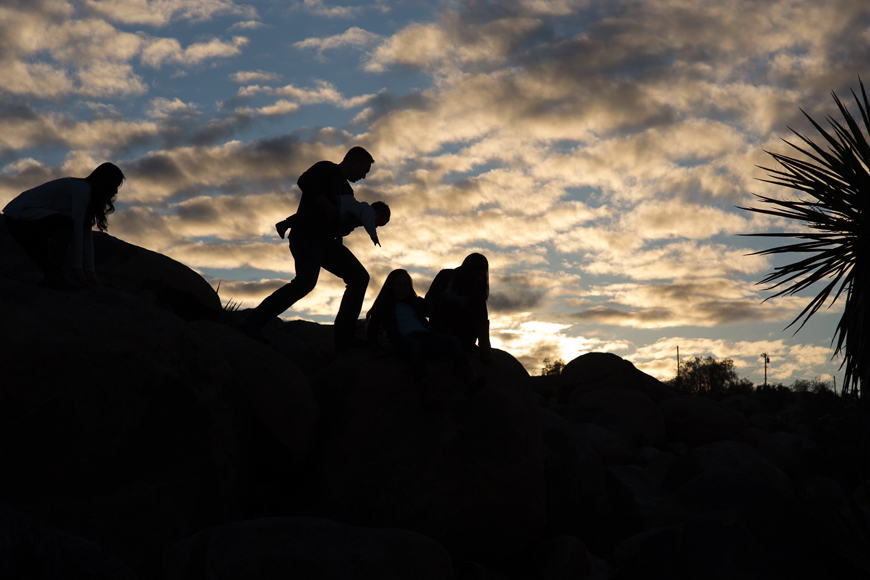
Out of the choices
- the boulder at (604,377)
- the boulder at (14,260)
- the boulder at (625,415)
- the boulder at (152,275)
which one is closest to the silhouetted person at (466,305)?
the boulder at (152,275)

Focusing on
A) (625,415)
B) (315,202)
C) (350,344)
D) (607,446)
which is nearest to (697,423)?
(625,415)

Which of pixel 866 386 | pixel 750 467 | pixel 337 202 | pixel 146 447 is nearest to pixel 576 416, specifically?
pixel 750 467

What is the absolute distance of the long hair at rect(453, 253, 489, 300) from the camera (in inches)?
303

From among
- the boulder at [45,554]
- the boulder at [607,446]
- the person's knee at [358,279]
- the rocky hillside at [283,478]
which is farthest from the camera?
the boulder at [607,446]

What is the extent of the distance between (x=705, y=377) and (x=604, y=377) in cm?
3733

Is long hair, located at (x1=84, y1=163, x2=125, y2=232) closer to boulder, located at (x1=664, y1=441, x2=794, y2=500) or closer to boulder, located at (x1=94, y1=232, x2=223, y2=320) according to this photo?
boulder, located at (x1=94, y1=232, x2=223, y2=320)

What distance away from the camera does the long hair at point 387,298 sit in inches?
289

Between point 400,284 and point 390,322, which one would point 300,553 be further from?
point 400,284

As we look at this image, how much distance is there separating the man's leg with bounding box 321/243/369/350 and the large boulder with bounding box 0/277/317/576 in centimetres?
176

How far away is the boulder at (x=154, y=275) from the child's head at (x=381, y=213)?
6.25 metres

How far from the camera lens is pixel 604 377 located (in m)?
24.1

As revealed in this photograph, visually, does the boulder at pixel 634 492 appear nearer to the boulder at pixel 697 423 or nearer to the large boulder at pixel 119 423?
the large boulder at pixel 119 423

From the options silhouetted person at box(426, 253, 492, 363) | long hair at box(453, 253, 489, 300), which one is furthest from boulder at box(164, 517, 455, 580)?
long hair at box(453, 253, 489, 300)

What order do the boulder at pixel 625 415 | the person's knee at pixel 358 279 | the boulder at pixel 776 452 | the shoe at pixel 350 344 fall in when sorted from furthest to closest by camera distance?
the boulder at pixel 625 415 < the boulder at pixel 776 452 < the shoe at pixel 350 344 < the person's knee at pixel 358 279
